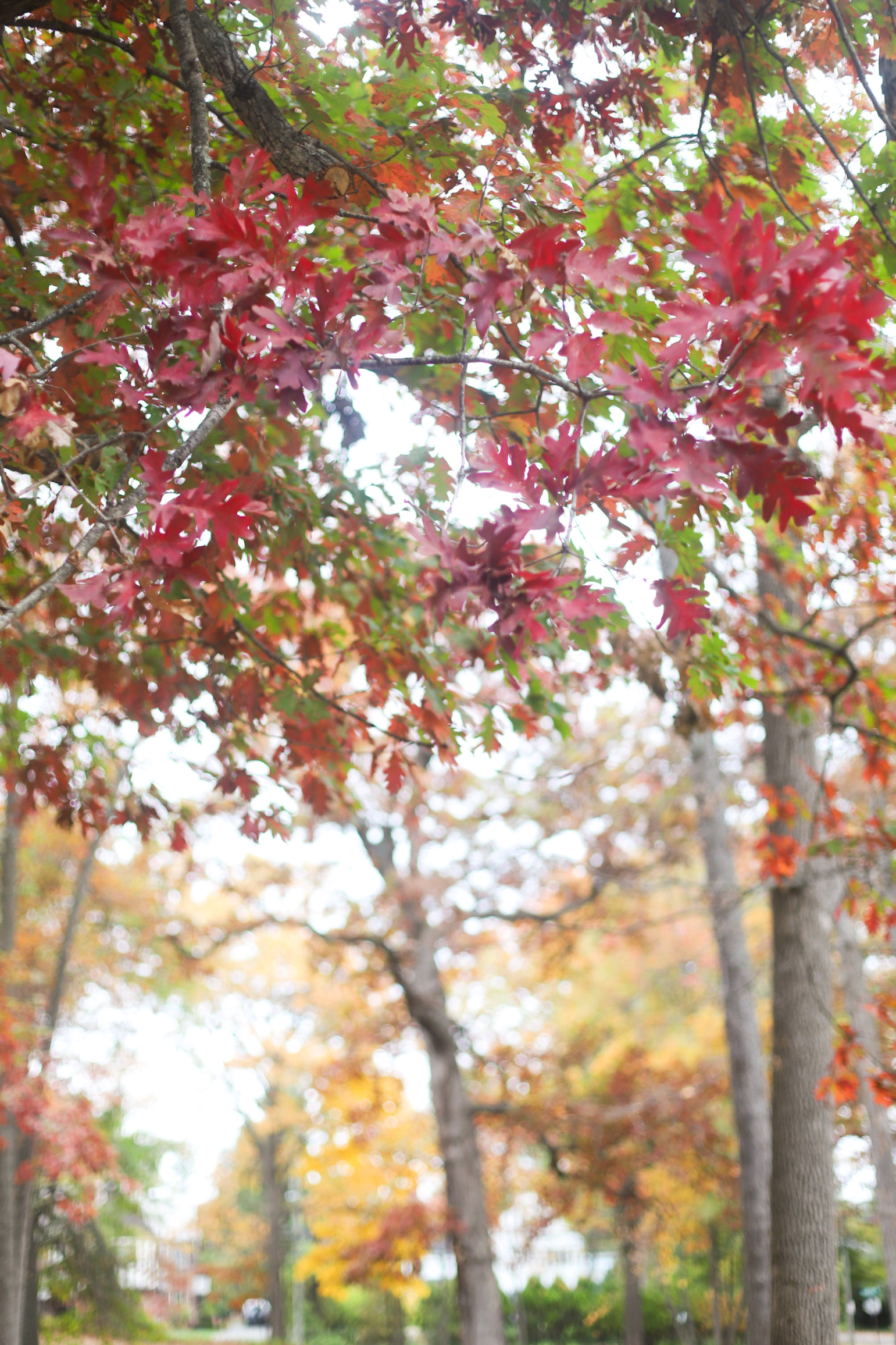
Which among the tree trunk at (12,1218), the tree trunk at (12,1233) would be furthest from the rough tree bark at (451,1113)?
the tree trunk at (12,1233)

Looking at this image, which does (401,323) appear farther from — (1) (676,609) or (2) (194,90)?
(1) (676,609)

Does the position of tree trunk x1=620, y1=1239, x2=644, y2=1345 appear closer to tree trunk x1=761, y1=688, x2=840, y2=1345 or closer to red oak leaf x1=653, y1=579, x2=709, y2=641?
tree trunk x1=761, y1=688, x2=840, y2=1345

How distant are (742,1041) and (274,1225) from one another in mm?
15408

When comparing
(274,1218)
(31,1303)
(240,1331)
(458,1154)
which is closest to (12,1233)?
(31,1303)

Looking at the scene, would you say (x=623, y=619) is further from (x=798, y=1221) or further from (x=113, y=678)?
(x=798, y=1221)

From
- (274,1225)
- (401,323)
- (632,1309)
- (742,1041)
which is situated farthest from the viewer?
(274,1225)

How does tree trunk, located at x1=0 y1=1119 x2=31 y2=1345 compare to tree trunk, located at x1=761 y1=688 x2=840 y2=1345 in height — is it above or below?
below

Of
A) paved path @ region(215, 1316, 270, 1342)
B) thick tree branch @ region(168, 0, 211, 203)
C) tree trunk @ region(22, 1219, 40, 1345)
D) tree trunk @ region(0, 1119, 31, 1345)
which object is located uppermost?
thick tree branch @ region(168, 0, 211, 203)

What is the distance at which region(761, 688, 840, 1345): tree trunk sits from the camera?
4867 millimetres

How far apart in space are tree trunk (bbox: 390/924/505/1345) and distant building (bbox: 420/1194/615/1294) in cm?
131


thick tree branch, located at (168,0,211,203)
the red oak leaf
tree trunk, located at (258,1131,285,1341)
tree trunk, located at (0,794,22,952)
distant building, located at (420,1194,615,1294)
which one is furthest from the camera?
tree trunk, located at (258,1131,285,1341)

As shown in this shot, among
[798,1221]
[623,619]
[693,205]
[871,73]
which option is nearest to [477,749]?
[623,619]

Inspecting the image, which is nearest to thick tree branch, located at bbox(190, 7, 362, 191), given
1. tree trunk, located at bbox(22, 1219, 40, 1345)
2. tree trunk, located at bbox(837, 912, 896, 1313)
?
tree trunk, located at bbox(837, 912, 896, 1313)

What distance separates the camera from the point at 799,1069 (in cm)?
538
